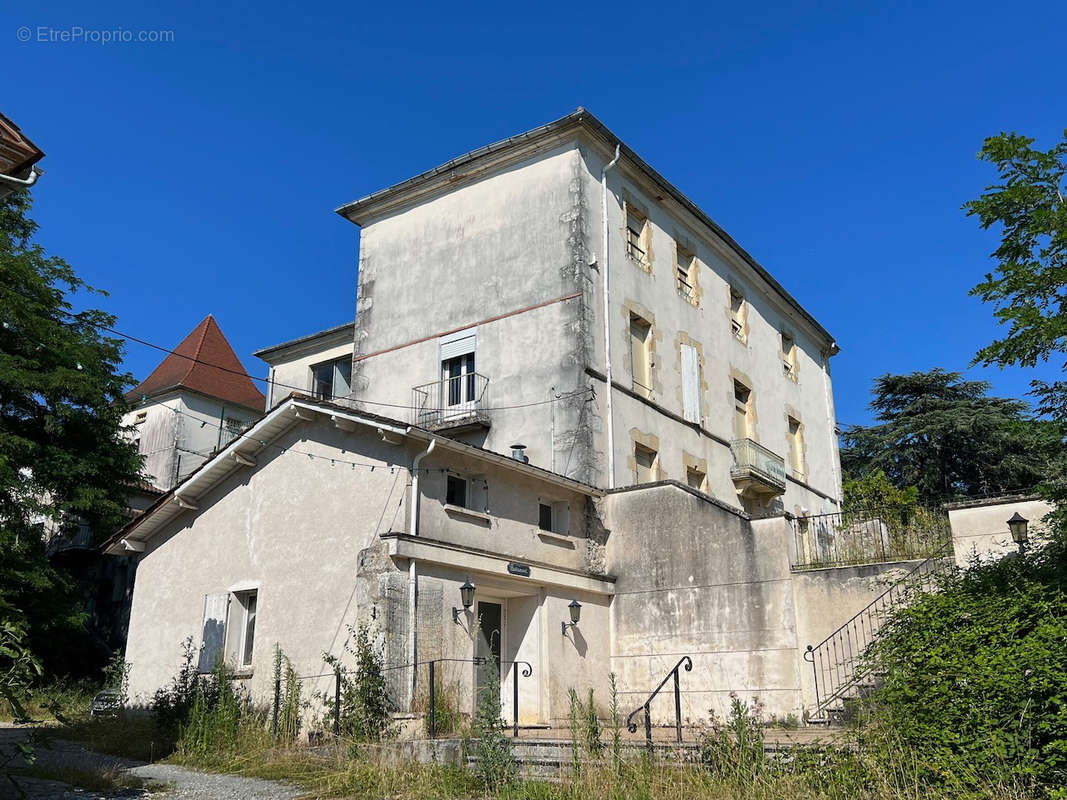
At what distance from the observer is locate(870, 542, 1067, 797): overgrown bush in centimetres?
826

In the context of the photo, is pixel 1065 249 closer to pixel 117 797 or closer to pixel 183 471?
pixel 117 797

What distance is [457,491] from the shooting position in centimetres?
1644

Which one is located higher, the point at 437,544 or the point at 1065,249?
the point at 1065,249

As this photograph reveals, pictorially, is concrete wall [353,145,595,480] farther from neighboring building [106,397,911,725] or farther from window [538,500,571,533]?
neighboring building [106,397,911,725]

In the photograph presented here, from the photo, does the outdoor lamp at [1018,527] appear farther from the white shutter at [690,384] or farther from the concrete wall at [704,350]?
the white shutter at [690,384]

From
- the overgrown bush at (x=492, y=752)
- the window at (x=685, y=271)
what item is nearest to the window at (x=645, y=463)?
the window at (x=685, y=271)

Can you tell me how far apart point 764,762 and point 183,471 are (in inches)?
1099

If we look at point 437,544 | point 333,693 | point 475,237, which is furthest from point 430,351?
point 333,693

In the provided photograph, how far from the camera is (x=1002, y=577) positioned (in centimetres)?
1098

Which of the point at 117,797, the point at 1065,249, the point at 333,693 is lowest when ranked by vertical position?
the point at 117,797

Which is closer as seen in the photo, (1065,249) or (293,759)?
(1065,249)

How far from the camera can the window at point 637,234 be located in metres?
22.8

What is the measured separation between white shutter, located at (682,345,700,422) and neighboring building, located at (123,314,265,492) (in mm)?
16242

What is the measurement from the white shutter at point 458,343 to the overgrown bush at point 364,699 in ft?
30.6
